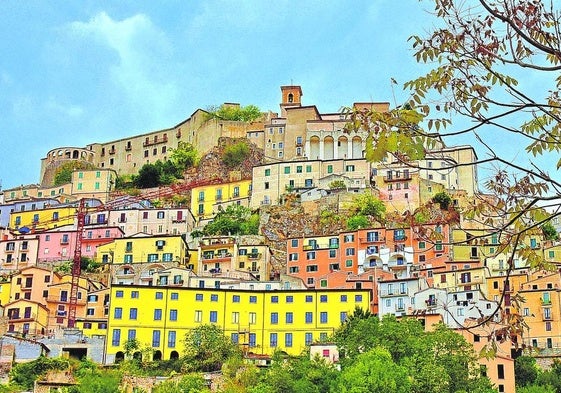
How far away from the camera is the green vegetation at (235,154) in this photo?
338 feet

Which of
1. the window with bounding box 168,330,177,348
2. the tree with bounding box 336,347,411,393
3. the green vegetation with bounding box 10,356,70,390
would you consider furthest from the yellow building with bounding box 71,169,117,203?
the tree with bounding box 336,347,411,393

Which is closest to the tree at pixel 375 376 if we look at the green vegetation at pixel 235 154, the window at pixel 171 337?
the window at pixel 171 337

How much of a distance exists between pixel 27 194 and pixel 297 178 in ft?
113

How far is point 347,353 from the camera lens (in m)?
56.3

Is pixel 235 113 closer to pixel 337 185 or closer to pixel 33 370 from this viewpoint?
pixel 337 185

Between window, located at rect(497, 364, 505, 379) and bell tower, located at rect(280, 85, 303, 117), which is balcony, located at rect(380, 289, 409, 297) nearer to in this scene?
window, located at rect(497, 364, 505, 379)

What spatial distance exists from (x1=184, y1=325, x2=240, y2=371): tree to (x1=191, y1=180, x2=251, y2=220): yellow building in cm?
3252

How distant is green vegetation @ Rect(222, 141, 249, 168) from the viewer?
103m

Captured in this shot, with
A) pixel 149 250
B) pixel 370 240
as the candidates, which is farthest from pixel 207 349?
pixel 370 240

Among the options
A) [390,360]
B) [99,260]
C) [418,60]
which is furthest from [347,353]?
[418,60]

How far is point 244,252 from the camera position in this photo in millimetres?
79188

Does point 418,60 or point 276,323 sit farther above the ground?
point 276,323

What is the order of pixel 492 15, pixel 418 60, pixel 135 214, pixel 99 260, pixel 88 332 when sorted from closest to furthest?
pixel 492 15 < pixel 418 60 < pixel 88 332 < pixel 99 260 < pixel 135 214

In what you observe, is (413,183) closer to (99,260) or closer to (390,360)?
(99,260)
